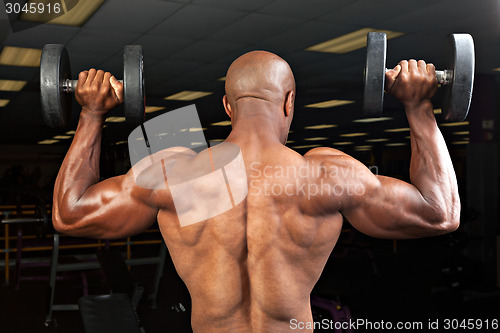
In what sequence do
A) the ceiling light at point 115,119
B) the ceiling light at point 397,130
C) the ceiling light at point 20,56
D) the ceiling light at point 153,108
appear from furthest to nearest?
the ceiling light at point 397,130 → the ceiling light at point 115,119 → the ceiling light at point 153,108 → the ceiling light at point 20,56

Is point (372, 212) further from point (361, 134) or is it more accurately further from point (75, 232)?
point (361, 134)

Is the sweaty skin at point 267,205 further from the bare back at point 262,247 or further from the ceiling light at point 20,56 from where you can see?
the ceiling light at point 20,56

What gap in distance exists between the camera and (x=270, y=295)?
1.04 m

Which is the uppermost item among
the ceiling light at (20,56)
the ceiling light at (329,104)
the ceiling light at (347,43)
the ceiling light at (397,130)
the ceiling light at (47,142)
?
the ceiling light at (20,56)


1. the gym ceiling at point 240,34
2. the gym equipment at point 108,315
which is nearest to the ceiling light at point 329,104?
the gym ceiling at point 240,34

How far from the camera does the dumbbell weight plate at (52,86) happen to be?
41.3 inches

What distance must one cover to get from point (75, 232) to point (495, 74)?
5028mm

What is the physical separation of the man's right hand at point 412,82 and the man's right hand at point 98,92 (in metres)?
0.58

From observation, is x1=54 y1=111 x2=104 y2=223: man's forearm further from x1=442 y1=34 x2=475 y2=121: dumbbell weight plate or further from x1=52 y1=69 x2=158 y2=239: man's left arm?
x1=442 y1=34 x2=475 y2=121: dumbbell weight plate

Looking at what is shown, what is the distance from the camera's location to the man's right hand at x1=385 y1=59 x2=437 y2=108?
1040mm

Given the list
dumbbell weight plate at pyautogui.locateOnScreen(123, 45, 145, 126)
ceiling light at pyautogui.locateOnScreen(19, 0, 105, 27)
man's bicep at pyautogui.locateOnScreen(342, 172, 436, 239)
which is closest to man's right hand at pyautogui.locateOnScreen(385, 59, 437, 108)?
man's bicep at pyautogui.locateOnScreen(342, 172, 436, 239)

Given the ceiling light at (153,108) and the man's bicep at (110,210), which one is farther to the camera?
the ceiling light at (153,108)

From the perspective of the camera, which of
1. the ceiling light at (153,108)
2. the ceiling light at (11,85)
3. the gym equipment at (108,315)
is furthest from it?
the ceiling light at (153,108)

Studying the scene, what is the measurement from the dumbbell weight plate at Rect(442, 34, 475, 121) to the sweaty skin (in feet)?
0.14
